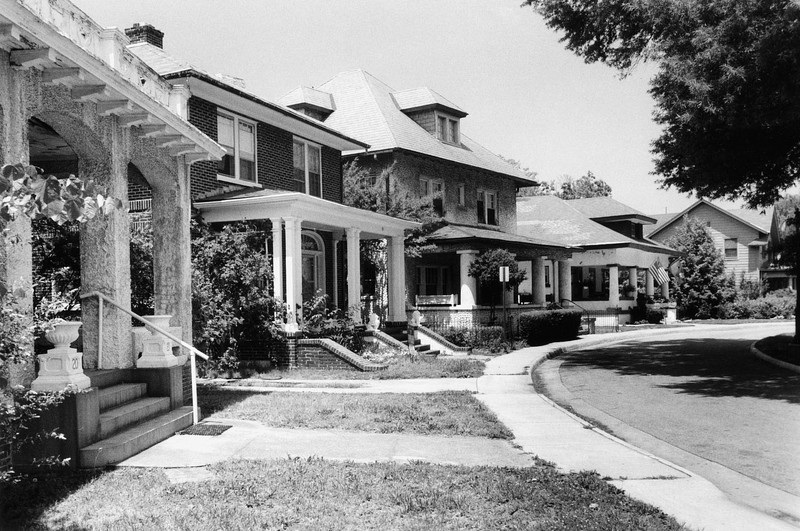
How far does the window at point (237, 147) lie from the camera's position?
737 inches

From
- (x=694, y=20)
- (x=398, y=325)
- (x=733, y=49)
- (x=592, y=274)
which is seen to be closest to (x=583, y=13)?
(x=694, y=20)

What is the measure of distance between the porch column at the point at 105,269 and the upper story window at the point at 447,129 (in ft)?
77.1

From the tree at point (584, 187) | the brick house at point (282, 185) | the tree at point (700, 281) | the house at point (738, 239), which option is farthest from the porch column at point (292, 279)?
the tree at point (584, 187)

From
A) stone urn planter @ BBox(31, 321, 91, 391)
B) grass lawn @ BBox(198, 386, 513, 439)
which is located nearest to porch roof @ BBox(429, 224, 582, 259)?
grass lawn @ BBox(198, 386, 513, 439)

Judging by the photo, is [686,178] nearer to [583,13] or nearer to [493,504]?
[583,13]

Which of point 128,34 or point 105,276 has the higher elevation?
point 128,34

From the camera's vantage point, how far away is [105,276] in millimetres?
9531

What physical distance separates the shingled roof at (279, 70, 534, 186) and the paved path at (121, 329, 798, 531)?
60.8 feet

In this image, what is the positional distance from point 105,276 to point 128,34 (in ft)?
42.0

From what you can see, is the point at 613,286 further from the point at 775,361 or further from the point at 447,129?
the point at 775,361

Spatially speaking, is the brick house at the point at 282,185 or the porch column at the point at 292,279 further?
the porch column at the point at 292,279

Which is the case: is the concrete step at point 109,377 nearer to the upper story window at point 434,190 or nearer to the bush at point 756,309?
the upper story window at point 434,190

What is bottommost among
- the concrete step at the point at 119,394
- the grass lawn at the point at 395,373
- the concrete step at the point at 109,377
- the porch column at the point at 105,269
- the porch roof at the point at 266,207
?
the grass lawn at the point at 395,373

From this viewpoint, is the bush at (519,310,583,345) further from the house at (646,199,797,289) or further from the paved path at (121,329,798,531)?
the house at (646,199,797,289)
